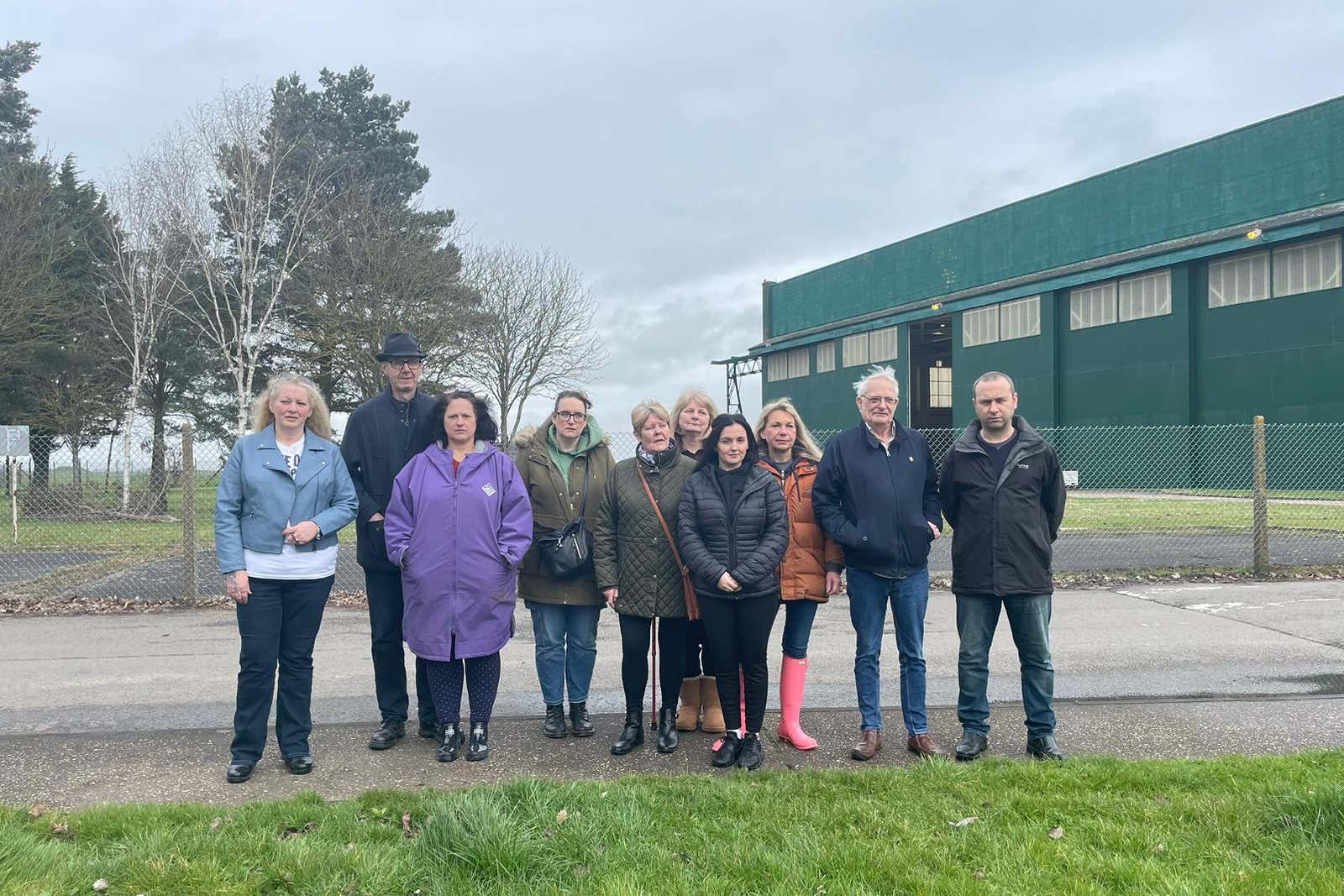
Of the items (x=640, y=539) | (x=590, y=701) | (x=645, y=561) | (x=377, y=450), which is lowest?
(x=590, y=701)

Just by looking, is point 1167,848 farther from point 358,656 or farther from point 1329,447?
point 1329,447

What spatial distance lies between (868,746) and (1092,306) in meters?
36.0

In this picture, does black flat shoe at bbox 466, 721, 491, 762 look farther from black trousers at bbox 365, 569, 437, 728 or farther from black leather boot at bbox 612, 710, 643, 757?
black leather boot at bbox 612, 710, 643, 757

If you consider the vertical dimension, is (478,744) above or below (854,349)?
below

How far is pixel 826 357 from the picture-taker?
51.2 m

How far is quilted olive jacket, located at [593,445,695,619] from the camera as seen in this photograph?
496 centimetres

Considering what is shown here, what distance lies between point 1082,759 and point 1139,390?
110 feet

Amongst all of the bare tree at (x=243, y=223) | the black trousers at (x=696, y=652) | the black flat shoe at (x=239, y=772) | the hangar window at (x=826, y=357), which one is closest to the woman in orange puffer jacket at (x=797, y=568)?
the black trousers at (x=696, y=652)

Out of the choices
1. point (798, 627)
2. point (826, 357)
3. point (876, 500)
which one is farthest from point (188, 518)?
point (826, 357)

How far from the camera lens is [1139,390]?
34.4 m

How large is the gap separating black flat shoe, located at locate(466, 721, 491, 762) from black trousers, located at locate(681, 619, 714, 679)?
3.61ft

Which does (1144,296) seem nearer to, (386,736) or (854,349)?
(854,349)

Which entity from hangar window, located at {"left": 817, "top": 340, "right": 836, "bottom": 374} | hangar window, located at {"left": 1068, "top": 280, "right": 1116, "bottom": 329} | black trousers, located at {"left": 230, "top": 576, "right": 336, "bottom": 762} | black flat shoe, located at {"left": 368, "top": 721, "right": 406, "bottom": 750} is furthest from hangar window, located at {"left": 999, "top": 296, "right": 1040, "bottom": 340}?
black trousers, located at {"left": 230, "top": 576, "right": 336, "bottom": 762}

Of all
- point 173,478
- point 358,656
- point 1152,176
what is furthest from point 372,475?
point 1152,176
